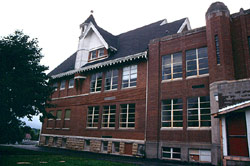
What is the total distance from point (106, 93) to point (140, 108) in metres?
5.03

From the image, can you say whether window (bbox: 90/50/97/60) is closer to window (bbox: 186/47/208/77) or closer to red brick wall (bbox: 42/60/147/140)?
red brick wall (bbox: 42/60/147/140)

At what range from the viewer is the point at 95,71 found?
25.3 meters

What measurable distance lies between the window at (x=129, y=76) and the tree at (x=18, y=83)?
24.9 ft

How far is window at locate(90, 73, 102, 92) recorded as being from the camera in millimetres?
24539

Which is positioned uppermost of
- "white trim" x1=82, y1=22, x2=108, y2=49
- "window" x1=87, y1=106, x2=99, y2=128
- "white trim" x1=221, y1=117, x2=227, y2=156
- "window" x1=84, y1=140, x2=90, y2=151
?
Answer: "white trim" x1=82, y1=22, x2=108, y2=49

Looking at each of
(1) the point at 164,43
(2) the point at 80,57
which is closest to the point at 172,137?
(1) the point at 164,43

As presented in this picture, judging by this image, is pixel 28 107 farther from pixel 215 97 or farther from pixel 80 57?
pixel 215 97

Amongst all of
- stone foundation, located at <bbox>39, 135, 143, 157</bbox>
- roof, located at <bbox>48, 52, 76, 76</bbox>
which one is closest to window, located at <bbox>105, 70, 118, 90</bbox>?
stone foundation, located at <bbox>39, 135, 143, 157</bbox>

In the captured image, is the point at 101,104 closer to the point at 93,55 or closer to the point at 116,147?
the point at 116,147

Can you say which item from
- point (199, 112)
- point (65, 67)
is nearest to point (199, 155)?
point (199, 112)

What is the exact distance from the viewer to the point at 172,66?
19.0 meters

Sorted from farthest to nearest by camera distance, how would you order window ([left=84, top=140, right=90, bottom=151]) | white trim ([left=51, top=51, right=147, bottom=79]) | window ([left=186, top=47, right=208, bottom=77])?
window ([left=84, top=140, right=90, bottom=151]) → white trim ([left=51, top=51, right=147, bottom=79]) → window ([left=186, top=47, right=208, bottom=77])

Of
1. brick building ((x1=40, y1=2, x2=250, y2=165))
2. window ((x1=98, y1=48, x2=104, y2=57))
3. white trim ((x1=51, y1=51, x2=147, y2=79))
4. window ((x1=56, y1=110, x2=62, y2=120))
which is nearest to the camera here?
brick building ((x1=40, y1=2, x2=250, y2=165))

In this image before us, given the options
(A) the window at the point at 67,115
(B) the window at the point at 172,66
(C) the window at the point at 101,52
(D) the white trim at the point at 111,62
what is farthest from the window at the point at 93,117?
(B) the window at the point at 172,66
